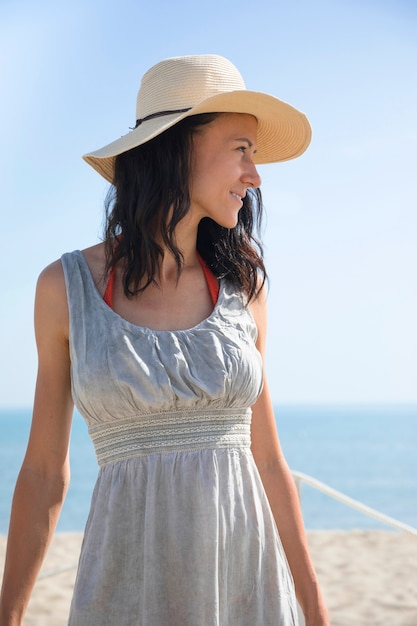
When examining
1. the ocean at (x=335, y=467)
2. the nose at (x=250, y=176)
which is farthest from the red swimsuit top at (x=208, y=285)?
the ocean at (x=335, y=467)

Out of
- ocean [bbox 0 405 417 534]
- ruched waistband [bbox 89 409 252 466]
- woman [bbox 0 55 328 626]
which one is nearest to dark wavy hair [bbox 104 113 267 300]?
woman [bbox 0 55 328 626]

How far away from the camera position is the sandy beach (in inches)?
291

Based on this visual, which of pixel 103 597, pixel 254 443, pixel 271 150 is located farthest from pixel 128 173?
pixel 103 597

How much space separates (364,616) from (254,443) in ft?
18.3

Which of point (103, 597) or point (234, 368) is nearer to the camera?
point (103, 597)

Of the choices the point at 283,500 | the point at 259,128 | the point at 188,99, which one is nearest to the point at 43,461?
the point at 283,500

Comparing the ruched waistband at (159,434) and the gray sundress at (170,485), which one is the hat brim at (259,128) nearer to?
the gray sundress at (170,485)

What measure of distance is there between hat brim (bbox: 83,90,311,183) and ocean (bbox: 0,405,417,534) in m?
22.4

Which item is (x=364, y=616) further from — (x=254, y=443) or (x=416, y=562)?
(x=254, y=443)

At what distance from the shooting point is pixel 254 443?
94.0 inches

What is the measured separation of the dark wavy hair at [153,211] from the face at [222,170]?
0.02 meters

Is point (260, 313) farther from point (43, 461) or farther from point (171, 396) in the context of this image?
point (43, 461)

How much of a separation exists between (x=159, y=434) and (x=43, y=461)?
0.28 meters

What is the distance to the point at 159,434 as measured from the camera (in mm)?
2123
